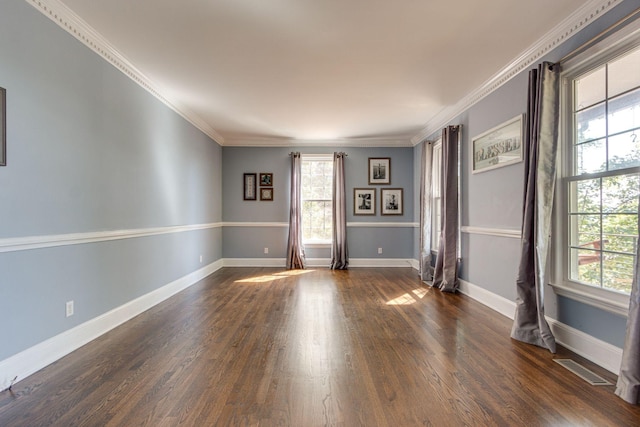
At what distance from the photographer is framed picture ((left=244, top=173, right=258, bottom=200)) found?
21.7 feet

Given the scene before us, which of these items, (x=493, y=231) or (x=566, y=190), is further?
(x=493, y=231)

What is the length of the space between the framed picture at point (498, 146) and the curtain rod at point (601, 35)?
2.32 feet

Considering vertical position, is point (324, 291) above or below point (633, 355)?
below

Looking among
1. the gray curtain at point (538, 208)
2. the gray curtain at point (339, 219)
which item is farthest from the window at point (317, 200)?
the gray curtain at point (538, 208)

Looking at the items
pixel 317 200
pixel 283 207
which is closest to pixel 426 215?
pixel 317 200

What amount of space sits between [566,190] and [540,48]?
4.25 feet

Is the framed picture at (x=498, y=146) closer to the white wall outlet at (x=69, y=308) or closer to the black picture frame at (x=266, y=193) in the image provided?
the black picture frame at (x=266, y=193)

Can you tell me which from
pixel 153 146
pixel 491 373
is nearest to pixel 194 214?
pixel 153 146

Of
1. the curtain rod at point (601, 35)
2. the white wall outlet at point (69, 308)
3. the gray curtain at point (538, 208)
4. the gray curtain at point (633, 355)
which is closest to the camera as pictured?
the gray curtain at point (633, 355)

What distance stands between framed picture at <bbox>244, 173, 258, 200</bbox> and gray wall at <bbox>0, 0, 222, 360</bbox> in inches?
98.3

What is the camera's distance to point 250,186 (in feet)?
21.7

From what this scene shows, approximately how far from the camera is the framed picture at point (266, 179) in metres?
6.61

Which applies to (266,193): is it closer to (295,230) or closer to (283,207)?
(283,207)

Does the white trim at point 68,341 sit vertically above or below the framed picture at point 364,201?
below
